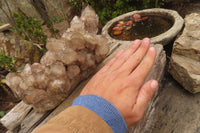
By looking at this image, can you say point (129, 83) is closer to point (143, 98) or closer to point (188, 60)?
point (143, 98)

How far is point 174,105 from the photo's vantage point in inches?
60.6

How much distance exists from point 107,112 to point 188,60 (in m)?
1.17

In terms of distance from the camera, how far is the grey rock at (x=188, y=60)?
1.32 m

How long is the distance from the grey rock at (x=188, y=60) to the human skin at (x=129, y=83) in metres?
0.53

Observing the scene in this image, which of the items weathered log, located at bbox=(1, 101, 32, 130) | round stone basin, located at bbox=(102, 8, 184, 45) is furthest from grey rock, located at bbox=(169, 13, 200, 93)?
weathered log, located at bbox=(1, 101, 32, 130)

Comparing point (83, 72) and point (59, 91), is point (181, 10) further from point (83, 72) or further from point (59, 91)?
point (59, 91)

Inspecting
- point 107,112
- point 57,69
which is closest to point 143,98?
point 107,112

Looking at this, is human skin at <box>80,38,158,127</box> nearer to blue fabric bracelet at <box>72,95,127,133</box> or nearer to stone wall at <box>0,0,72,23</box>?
blue fabric bracelet at <box>72,95,127,133</box>

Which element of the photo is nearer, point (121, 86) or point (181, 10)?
point (121, 86)

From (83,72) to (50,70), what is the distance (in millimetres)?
289

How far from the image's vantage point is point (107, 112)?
2.41 ft

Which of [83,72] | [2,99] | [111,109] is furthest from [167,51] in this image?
[2,99]

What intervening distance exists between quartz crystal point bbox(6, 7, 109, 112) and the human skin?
0.53ft

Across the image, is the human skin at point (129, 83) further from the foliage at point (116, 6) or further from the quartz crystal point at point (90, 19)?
the foliage at point (116, 6)
